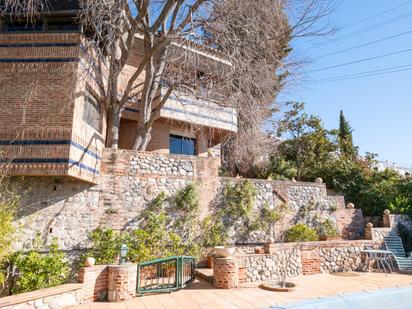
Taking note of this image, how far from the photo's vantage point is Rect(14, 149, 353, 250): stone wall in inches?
338

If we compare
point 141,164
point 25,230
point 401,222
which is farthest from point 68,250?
point 401,222

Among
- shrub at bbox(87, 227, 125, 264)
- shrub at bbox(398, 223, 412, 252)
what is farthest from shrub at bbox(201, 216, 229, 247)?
shrub at bbox(398, 223, 412, 252)

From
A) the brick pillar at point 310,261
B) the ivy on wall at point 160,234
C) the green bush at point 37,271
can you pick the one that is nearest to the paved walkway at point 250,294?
the brick pillar at point 310,261

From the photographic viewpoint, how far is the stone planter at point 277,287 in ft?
25.7

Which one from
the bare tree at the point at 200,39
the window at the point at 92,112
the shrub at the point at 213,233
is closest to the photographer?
the window at the point at 92,112

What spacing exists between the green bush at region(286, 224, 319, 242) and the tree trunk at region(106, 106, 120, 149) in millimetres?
8667

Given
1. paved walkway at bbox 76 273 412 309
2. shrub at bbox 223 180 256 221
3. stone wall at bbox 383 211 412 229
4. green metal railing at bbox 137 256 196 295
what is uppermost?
shrub at bbox 223 180 256 221

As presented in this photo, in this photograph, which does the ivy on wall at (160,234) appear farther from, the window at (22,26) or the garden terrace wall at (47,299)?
the window at (22,26)

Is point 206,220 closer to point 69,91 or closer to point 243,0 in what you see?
point 69,91

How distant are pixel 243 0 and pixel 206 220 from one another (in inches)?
339

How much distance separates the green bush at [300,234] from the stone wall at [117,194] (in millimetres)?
634

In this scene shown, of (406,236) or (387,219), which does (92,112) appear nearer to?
(387,219)

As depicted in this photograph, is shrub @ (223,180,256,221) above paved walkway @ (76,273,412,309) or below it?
above

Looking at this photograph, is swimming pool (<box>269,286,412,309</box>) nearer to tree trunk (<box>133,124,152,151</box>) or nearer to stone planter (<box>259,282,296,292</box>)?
stone planter (<box>259,282,296,292</box>)
